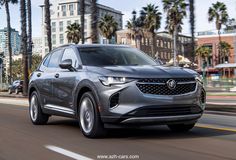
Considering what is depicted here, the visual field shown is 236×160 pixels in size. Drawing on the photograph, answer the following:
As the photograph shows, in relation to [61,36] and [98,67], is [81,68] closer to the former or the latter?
[98,67]

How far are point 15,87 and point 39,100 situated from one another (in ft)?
126

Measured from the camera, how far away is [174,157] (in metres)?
6.31

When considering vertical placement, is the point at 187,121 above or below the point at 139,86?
below

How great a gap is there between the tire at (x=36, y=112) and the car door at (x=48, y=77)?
416 millimetres

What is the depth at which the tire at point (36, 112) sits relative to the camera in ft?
35.5

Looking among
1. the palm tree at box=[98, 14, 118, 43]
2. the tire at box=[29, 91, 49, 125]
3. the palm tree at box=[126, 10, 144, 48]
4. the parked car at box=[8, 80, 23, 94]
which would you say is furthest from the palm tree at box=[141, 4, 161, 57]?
the tire at box=[29, 91, 49, 125]

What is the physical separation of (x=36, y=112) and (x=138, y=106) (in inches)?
164

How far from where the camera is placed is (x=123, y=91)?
7.53 metres

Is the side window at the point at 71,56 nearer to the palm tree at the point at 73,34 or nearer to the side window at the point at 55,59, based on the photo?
the side window at the point at 55,59

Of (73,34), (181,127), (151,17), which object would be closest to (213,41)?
(151,17)

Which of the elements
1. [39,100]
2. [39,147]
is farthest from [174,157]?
[39,100]

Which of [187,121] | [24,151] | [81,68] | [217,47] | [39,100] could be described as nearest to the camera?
[24,151]

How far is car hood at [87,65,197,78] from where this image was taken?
758 cm

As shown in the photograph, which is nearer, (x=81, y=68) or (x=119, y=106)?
(x=119, y=106)
